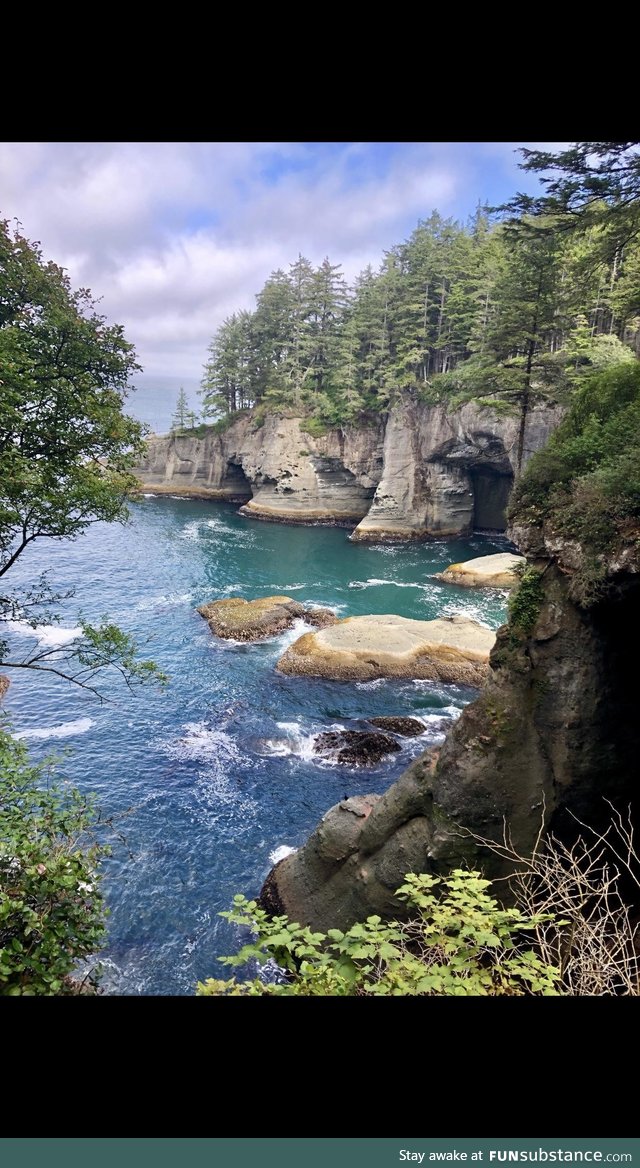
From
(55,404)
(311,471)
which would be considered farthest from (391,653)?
(311,471)

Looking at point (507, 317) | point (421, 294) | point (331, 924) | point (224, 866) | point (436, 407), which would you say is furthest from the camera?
point (421, 294)

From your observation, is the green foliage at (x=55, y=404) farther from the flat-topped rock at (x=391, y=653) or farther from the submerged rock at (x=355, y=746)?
the flat-topped rock at (x=391, y=653)

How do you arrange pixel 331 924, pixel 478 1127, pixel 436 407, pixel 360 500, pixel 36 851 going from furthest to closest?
pixel 360 500, pixel 436 407, pixel 331 924, pixel 36 851, pixel 478 1127

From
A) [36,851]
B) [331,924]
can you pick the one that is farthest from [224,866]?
[36,851]

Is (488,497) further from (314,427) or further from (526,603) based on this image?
(526,603)

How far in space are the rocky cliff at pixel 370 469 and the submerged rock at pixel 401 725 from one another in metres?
33.4

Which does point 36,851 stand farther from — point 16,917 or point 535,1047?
point 535,1047

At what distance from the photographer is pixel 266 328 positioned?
69375mm

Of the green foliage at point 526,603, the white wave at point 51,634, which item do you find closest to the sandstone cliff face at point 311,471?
the white wave at point 51,634

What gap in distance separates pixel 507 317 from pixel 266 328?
144ft

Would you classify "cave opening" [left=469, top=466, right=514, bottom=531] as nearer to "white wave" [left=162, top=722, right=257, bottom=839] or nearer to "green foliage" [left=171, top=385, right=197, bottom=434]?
"green foliage" [left=171, top=385, right=197, bottom=434]

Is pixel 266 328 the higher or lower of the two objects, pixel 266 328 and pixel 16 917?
the higher

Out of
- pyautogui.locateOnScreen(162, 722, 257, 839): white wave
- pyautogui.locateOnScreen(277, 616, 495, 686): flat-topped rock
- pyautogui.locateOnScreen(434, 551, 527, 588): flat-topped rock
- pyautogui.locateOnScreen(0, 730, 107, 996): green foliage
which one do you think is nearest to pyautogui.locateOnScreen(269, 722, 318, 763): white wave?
pyautogui.locateOnScreen(162, 722, 257, 839): white wave

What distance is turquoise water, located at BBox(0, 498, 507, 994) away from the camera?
51.5 ft
